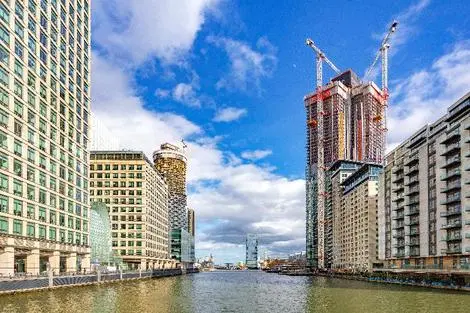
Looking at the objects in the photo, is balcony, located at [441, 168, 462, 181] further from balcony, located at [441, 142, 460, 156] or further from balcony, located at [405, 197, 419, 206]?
balcony, located at [405, 197, 419, 206]

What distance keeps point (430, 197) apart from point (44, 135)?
332ft

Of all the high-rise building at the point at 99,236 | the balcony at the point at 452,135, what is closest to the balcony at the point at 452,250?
the balcony at the point at 452,135

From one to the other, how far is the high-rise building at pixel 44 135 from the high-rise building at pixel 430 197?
93.7 m

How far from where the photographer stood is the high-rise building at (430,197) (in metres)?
122

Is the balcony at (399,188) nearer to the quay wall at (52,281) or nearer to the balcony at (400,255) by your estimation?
the balcony at (400,255)

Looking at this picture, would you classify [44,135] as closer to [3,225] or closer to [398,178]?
[3,225]

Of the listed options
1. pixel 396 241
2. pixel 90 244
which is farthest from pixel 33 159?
pixel 396 241

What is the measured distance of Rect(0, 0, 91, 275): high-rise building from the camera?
9688 cm

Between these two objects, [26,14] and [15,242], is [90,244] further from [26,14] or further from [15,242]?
[26,14]

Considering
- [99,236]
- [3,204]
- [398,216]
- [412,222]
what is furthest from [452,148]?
[99,236]

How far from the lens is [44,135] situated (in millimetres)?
113500

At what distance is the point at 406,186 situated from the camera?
15412cm

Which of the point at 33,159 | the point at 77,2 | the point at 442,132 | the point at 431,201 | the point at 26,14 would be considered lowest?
the point at 431,201

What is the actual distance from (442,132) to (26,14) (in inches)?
4104
